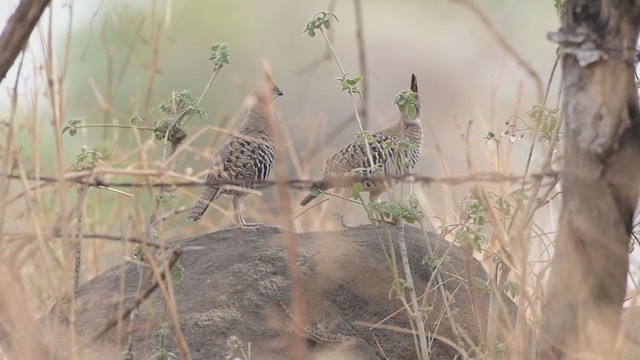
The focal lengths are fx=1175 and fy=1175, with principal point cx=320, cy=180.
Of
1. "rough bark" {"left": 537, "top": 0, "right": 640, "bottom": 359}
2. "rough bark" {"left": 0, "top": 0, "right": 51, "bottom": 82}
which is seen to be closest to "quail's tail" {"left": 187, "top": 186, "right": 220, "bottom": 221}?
"rough bark" {"left": 0, "top": 0, "right": 51, "bottom": 82}

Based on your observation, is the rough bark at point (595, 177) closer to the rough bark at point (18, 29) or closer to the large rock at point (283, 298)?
the large rock at point (283, 298)

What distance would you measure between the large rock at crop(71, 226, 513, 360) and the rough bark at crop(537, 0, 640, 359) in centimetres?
97

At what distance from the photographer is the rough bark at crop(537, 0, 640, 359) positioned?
3.00 meters

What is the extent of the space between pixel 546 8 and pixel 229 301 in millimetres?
16854

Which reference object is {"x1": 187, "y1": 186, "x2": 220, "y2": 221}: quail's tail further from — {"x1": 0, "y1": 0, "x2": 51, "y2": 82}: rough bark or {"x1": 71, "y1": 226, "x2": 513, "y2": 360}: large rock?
{"x1": 0, "y1": 0, "x2": 51, "y2": 82}: rough bark

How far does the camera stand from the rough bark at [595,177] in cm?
300

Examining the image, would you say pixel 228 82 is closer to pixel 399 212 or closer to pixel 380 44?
pixel 380 44

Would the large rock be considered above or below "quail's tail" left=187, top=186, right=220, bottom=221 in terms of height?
below

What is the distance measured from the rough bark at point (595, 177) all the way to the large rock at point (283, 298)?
97 cm

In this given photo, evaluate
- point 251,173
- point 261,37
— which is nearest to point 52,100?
point 251,173

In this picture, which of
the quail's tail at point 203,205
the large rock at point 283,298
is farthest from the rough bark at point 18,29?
the quail's tail at point 203,205

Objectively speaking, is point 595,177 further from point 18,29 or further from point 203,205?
point 203,205

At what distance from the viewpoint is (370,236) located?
5.03 metres

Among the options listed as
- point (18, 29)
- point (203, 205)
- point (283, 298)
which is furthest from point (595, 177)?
point (203, 205)
